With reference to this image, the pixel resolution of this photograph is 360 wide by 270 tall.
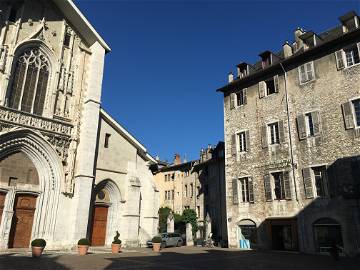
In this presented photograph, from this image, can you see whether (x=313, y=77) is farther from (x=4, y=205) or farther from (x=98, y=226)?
(x=4, y=205)

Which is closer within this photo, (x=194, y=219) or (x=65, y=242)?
(x=65, y=242)

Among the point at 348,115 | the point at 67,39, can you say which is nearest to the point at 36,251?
the point at 67,39

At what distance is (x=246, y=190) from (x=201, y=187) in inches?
567

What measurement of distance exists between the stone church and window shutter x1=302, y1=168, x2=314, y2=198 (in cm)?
1074

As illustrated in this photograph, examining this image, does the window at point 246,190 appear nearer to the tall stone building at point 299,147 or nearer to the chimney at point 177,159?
the tall stone building at point 299,147

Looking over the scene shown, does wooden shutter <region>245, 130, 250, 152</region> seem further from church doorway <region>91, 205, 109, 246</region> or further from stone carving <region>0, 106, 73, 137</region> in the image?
stone carving <region>0, 106, 73, 137</region>

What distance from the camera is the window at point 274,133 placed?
21281mm

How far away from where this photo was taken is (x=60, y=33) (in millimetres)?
21156

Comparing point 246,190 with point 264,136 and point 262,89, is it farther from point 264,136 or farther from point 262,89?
point 262,89

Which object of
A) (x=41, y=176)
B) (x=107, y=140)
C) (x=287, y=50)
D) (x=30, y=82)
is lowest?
(x=41, y=176)

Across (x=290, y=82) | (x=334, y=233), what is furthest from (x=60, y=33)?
(x=334, y=233)

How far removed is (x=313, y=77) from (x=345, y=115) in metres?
3.42

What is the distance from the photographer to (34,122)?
18266mm

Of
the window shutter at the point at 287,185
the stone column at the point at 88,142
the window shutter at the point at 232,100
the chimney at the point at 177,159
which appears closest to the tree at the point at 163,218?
the chimney at the point at 177,159
